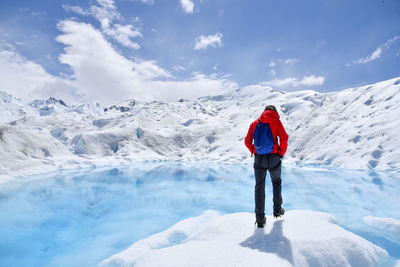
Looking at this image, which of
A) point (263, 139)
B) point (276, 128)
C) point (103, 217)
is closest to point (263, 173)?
point (263, 139)

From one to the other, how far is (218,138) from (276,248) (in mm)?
76766

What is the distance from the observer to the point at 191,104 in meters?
144

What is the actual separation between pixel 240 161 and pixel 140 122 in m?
45.1

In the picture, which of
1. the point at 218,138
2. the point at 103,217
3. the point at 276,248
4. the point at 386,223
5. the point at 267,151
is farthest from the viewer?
the point at 218,138

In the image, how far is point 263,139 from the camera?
13.4ft

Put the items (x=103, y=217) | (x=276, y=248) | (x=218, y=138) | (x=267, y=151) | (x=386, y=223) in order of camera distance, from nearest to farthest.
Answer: (x=276, y=248) < (x=267, y=151) < (x=386, y=223) < (x=103, y=217) < (x=218, y=138)

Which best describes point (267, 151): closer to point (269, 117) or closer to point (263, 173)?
point (263, 173)

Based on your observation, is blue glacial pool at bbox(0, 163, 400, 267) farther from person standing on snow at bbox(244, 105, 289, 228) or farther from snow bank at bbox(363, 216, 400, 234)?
person standing on snow at bbox(244, 105, 289, 228)

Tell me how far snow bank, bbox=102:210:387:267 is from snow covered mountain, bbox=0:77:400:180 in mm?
31663

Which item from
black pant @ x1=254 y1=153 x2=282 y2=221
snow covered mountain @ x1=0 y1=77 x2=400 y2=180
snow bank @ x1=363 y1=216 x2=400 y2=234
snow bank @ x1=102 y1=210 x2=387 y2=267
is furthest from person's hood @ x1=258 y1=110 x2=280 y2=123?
snow covered mountain @ x1=0 y1=77 x2=400 y2=180

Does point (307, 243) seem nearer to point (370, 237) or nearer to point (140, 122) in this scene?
point (370, 237)

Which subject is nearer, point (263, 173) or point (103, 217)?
point (263, 173)

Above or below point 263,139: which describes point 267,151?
below

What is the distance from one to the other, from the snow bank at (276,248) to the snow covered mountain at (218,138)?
31663 millimetres
